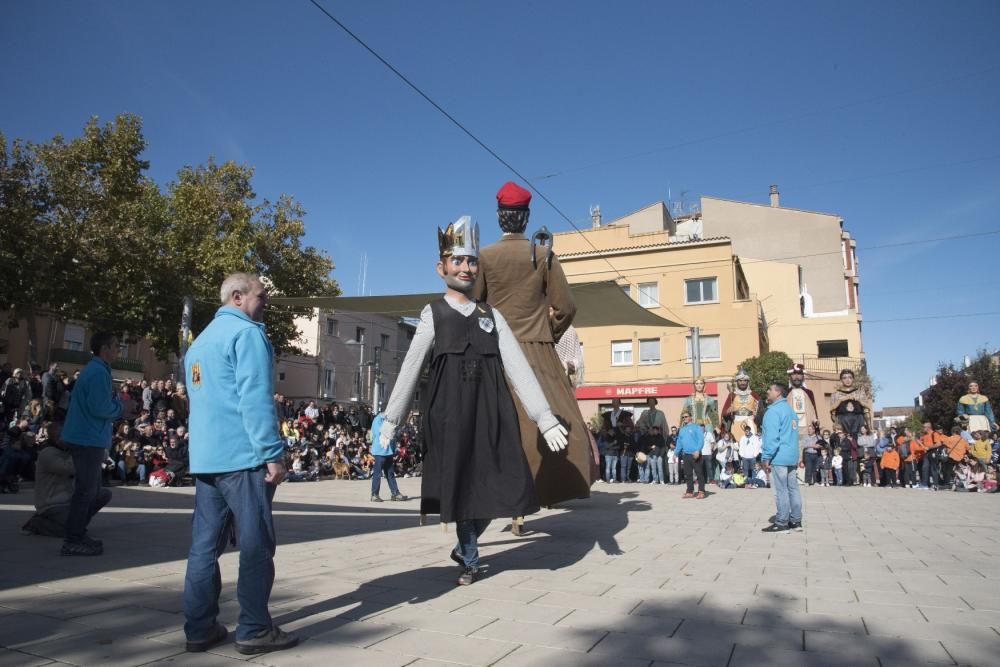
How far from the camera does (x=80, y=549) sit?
15.9 feet

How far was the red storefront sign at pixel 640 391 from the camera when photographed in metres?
32.0

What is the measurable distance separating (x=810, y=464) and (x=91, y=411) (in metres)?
15.5

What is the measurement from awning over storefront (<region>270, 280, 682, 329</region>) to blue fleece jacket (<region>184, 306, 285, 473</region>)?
10036 mm

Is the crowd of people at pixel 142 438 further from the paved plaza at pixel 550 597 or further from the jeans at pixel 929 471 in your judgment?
the jeans at pixel 929 471

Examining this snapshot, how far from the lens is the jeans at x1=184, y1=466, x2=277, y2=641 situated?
2766 mm

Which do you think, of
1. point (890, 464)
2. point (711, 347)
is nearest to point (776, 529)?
point (890, 464)

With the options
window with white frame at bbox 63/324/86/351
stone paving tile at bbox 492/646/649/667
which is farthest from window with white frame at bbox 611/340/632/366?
stone paving tile at bbox 492/646/649/667

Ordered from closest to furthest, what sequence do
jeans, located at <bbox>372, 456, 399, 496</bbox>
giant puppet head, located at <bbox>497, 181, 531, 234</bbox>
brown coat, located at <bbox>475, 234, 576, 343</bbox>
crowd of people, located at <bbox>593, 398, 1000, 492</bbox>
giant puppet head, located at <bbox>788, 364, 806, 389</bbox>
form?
brown coat, located at <bbox>475, 234, 576, 343</bbox>, giant puppet head, located at <bbox>497, 181, 531, 234</bbox>, giant puppet head, located at <bbox>788, 364, 806, 389</bbox>, jeans, located at <bbox>372, 456, 399, 496</bbox>, crowd of people, located at <bbox>593, 398, 1000, 492</bbox>

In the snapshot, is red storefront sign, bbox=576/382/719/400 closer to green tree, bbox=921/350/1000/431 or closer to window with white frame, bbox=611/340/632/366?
window with white frame, bbox=611/340/632/366

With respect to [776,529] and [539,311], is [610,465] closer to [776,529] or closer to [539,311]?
[776,529]

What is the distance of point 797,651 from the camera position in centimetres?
276

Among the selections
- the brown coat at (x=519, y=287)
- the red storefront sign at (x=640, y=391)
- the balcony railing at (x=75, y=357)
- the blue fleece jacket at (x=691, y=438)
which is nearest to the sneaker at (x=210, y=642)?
the brown coat at (x=519, y=287)

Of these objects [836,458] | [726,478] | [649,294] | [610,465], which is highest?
[649,294]

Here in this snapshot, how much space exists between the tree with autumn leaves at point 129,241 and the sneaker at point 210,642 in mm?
17912
